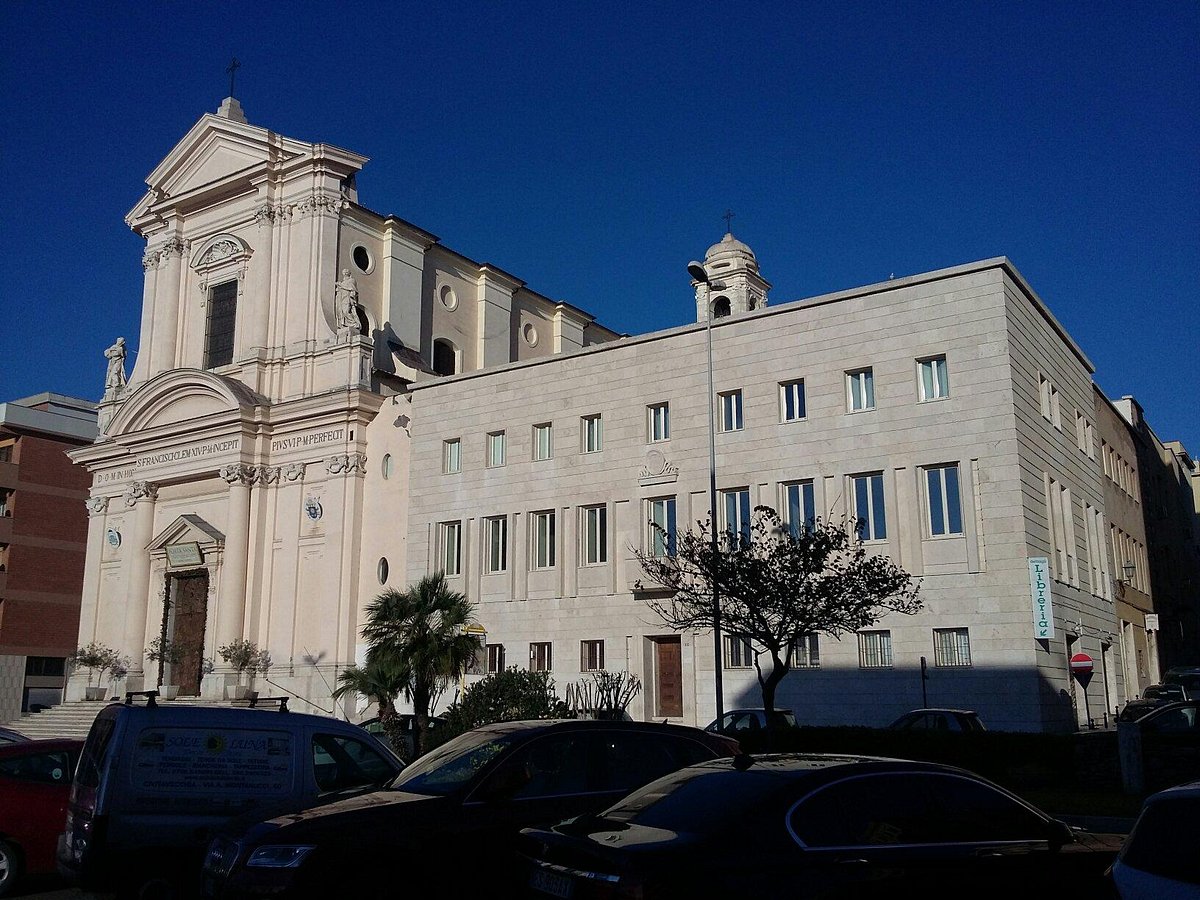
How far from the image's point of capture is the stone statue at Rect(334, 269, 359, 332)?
40.9m

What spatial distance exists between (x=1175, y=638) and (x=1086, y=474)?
68.9 feet

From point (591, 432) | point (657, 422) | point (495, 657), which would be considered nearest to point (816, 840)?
point (657, 422)

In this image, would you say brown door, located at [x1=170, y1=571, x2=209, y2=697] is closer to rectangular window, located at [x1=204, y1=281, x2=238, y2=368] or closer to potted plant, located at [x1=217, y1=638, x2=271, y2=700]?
potted plant, located at [x1=217, y1=638, x2=271, y2=700]

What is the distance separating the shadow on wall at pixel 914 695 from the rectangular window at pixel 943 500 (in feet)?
11.3

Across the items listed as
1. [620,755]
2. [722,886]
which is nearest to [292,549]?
[620,755]

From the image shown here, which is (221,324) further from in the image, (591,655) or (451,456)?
(591,655)

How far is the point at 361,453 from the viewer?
39656mm

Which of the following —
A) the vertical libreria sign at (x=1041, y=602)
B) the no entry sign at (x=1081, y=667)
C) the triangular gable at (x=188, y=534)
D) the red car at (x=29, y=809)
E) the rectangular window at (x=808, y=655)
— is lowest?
the red car at (x=29, y=809)

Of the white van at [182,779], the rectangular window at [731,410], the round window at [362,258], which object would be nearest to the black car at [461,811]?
the white van at [182,779]

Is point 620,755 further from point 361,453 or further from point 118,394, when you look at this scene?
point 118,394

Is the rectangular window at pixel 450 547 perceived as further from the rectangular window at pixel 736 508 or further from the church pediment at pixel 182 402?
the church pediment at pixel 182 402

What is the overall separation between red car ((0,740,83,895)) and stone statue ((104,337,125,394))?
39.1 m

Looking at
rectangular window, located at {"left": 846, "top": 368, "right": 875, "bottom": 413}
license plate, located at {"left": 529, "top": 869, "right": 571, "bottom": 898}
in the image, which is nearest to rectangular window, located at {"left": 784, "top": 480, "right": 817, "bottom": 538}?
rectangular window, located at {"left": 846, "top": 368, "right": 875, "bottom": 413}

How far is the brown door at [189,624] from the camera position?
41.6 m
